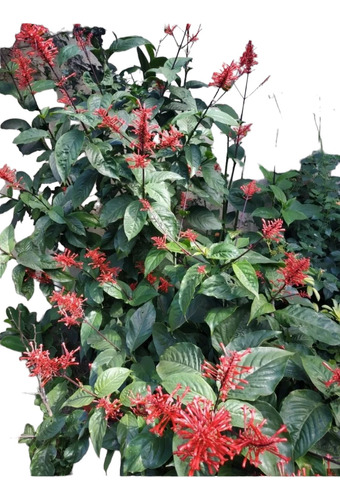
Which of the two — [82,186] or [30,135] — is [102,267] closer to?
[82,186]

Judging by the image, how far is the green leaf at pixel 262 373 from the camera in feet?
3.40

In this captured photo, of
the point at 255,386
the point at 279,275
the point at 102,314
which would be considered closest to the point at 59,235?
the point at 102,314

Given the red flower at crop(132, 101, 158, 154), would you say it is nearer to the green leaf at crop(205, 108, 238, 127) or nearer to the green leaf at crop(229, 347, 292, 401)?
the green leaf at crop(205, 108, 238, 127)

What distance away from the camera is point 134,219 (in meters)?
1.27

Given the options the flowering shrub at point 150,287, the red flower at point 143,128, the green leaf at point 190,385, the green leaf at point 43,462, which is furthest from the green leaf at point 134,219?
the green leaf at point 43,462

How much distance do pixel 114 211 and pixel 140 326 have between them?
363 millimetres

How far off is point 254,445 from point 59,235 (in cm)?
104

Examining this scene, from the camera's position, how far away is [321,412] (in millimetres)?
1122

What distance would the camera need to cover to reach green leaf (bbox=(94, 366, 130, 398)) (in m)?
1.15

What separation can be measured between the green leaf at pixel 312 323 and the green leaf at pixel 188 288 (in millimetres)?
274

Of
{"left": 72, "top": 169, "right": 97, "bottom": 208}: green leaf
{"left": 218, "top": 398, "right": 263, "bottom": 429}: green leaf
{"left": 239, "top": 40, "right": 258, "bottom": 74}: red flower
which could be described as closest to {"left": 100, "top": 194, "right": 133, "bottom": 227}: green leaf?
{"left": 72, "top": 169, "right": 97, "bottom": 208}: green leaf

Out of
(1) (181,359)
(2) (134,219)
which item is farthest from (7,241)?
(1) (181,359)

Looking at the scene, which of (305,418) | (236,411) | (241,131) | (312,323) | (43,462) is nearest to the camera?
(236,411)

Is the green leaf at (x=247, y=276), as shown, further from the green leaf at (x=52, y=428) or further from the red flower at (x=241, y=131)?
the green leaf at (x=52, y=428)
